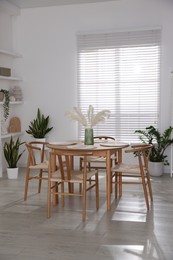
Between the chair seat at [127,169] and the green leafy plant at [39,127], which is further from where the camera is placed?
the green leafy plant at [39,127]

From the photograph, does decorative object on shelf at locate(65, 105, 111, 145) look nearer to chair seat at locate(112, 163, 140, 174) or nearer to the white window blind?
chair seat at locate(112, 163, 140, 174)

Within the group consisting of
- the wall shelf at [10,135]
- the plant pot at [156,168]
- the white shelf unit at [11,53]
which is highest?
the white shelf unit at [11,53]

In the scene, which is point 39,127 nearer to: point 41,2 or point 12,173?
point 12,173

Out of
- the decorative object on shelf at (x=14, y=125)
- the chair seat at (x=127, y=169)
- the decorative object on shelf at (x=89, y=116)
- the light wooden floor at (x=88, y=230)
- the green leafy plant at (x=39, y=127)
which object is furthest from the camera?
the decorative object on shelf at (x=14, y=125)

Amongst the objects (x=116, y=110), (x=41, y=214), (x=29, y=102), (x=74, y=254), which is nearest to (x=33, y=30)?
(x=29, y=102)

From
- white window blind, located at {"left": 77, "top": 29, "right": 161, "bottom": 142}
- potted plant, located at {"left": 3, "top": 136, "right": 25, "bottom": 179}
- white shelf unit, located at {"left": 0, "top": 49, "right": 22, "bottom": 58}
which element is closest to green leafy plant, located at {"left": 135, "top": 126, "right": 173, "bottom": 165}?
white window blind, located at {"left": 77, "top": 29, "right": 161, "bottom": 142}

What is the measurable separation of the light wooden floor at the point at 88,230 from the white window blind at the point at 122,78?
6.15 feet

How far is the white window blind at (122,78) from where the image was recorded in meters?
6.10

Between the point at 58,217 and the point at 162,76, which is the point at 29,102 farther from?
the point at 58,217

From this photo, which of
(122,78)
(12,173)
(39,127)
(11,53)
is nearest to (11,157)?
(12,173)

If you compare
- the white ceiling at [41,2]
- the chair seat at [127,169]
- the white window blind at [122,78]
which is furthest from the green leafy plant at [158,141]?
the white ceiling at [41,2]

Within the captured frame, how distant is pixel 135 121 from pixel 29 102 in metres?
2.10

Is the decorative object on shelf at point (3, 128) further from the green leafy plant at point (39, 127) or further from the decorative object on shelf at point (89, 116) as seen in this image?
the decorative object on shelf at point (89, 116)

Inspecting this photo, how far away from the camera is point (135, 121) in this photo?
6.25 meters
